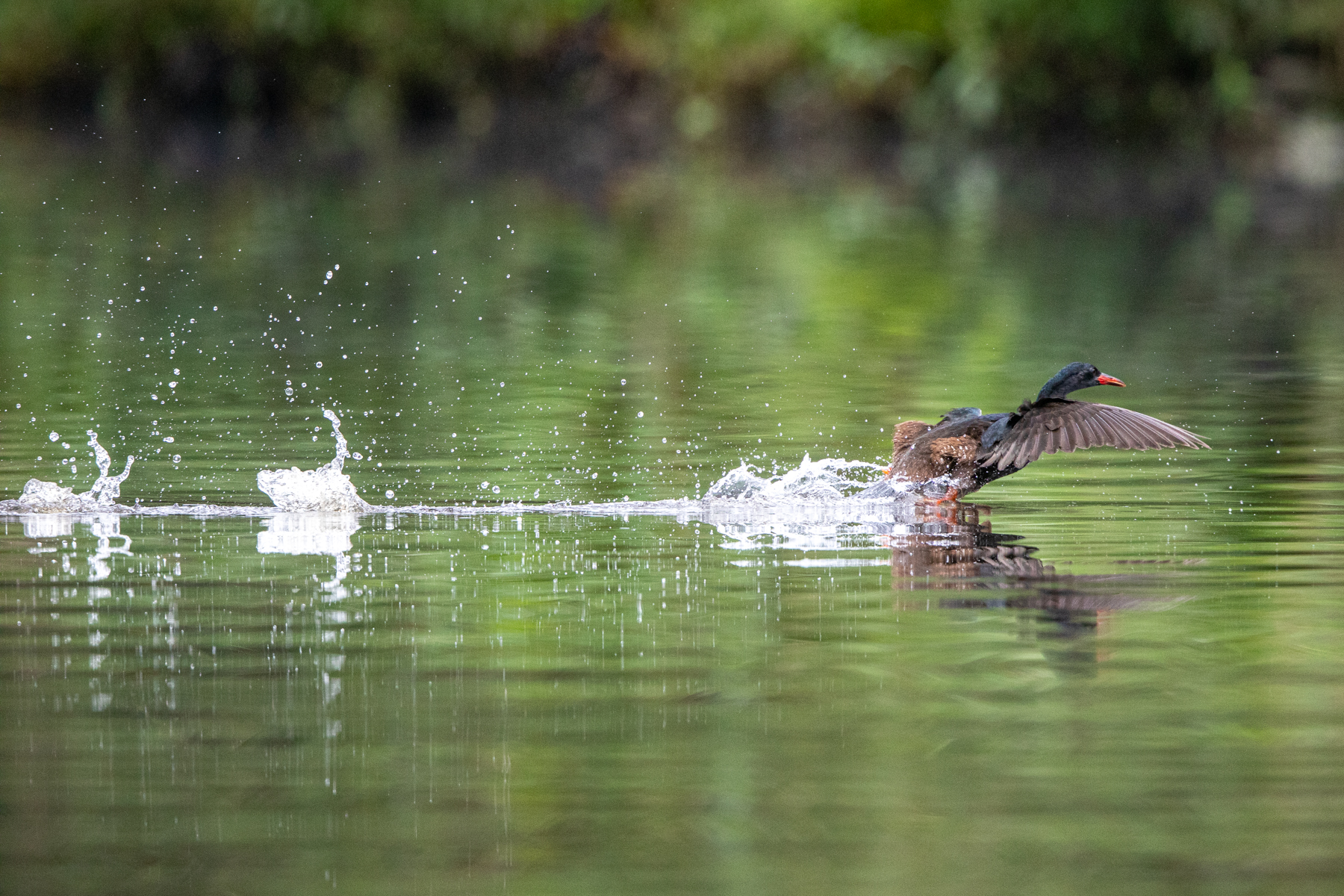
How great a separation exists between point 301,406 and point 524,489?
3.18 meters

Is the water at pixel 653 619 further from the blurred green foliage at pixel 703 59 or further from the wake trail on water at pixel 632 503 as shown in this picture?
the blurred green foliage at pixel 703 59

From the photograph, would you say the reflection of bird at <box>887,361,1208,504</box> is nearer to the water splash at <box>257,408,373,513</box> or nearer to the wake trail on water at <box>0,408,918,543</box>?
the wake trail on water at <box>0,408,918,543</box>

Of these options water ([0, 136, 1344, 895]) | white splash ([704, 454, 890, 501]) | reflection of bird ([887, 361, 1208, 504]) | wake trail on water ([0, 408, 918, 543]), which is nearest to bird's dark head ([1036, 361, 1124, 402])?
reflection of bird ([887, 361, 1208, 504])

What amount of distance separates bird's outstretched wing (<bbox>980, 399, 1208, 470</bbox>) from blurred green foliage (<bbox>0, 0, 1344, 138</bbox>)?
30113 millimetres

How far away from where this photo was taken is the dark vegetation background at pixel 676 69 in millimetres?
39188

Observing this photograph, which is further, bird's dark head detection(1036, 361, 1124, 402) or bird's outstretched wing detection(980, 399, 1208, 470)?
bird's dark head detection(1036, 361, 1124, 402)

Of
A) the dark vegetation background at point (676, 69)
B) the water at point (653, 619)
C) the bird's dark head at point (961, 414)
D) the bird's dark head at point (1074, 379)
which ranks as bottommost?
the water at point (653, 619)

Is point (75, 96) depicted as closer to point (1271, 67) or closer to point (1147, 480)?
point (1271, 67)

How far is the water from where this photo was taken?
4.86 metres

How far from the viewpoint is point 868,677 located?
6.22 metres

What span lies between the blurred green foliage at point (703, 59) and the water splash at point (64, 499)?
102ft

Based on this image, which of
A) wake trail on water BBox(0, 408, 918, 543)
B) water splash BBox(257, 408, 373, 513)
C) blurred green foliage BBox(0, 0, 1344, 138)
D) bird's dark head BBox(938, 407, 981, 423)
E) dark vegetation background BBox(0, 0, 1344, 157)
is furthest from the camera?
dark vegetation background BBox(0, 0, 1344, 157)

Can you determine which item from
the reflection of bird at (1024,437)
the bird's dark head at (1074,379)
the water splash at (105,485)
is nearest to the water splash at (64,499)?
the water splash at (105,485)

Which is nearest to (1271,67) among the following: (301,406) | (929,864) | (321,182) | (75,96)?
(321,182)
